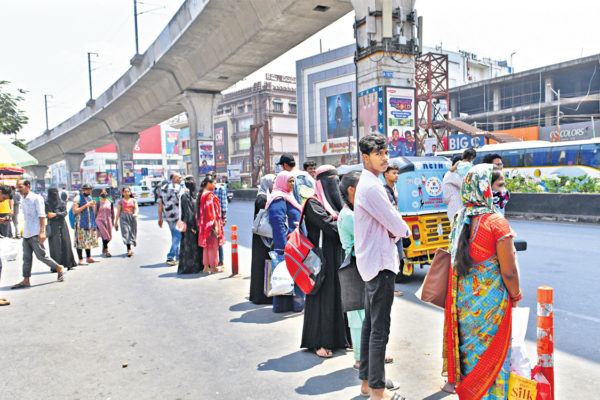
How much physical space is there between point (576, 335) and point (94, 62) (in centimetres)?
5298

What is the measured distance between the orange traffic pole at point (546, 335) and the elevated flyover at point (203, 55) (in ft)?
41.9

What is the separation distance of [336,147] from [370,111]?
114ft

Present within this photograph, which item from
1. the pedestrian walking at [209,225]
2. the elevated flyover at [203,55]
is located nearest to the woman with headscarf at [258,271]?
the pedestrian walking at [209,225]

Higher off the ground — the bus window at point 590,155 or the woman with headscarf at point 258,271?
the bus window at point 590,155

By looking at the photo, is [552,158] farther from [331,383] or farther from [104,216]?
[331,383]

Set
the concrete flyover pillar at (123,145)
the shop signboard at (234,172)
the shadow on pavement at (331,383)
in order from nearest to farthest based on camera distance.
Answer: the shadow on pavement at (331,383), the shop signboard at (234,172), the concrete flyover pillar at (123,145)

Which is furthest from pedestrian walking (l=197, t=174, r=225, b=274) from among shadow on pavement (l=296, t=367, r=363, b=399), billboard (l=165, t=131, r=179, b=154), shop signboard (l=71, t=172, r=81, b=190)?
billboard (l=165, t=131, r=179, b=154)

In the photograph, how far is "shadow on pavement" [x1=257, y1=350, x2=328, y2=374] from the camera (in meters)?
3.98

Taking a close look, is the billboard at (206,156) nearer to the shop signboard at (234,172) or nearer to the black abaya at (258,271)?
the shop signboard at (234,172)

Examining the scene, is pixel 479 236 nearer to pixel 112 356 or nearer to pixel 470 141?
pixel 112 356

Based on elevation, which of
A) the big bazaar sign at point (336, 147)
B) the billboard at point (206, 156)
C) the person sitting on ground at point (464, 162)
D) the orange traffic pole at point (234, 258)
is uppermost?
the big bazaar sign at point (336, 147)

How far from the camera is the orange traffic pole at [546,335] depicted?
2783mm

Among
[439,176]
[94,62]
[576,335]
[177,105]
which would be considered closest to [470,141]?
[177,105]

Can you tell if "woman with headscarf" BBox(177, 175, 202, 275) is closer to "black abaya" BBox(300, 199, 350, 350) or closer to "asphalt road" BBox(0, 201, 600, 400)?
"asphalt road" BBox(0, 201, 600, 400)
